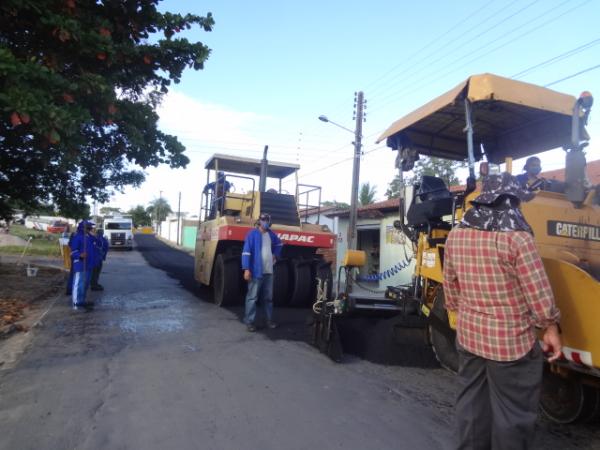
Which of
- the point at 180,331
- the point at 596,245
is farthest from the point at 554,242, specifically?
the point at 180,331

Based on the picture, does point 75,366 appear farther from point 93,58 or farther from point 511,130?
point 511,130

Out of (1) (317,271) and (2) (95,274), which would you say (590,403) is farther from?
(2) (95,274)

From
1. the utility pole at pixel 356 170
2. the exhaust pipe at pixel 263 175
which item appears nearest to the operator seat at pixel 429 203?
the exhaust pipe at pixel 263 175

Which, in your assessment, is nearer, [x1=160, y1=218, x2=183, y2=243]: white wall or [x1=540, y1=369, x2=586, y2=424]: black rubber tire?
[x1=540, y1=369, x2=586, y2=424]: black rubber tire

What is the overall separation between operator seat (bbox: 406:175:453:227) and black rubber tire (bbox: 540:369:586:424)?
5.45ft

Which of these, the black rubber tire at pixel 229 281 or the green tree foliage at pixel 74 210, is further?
the green tree foliage at pixel 74 210

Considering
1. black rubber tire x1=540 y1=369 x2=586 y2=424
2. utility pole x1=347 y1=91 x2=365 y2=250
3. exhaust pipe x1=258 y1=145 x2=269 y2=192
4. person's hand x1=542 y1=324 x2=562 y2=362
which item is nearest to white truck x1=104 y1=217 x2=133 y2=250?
utility pole x1=347 y1=91 x2=365 y2=250

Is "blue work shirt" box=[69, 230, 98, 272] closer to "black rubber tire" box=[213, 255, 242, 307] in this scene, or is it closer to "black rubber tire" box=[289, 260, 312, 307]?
"black rubber tire" box=[213, 255, 242, 307]

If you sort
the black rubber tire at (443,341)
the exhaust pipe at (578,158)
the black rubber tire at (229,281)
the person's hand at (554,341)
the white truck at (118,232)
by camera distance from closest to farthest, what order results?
the person's hand at (554,341)
the exhaust pipe at (578,158)
the black rubber tire at (443,341)
the black rubber tire at (229,281)
the white truck at (118,232)

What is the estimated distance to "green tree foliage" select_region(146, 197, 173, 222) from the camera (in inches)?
2974

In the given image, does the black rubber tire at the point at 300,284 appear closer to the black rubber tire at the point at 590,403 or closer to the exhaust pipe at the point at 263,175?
the exhaust pipe at the point at 263,175

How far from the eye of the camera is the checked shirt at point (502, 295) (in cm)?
235

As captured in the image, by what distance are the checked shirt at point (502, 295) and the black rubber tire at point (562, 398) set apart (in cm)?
151

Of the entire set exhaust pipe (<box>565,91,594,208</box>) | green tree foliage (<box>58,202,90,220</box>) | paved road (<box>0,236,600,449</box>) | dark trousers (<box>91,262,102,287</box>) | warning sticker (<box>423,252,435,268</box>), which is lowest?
paved road (<box>0,236,600,449</box>)
